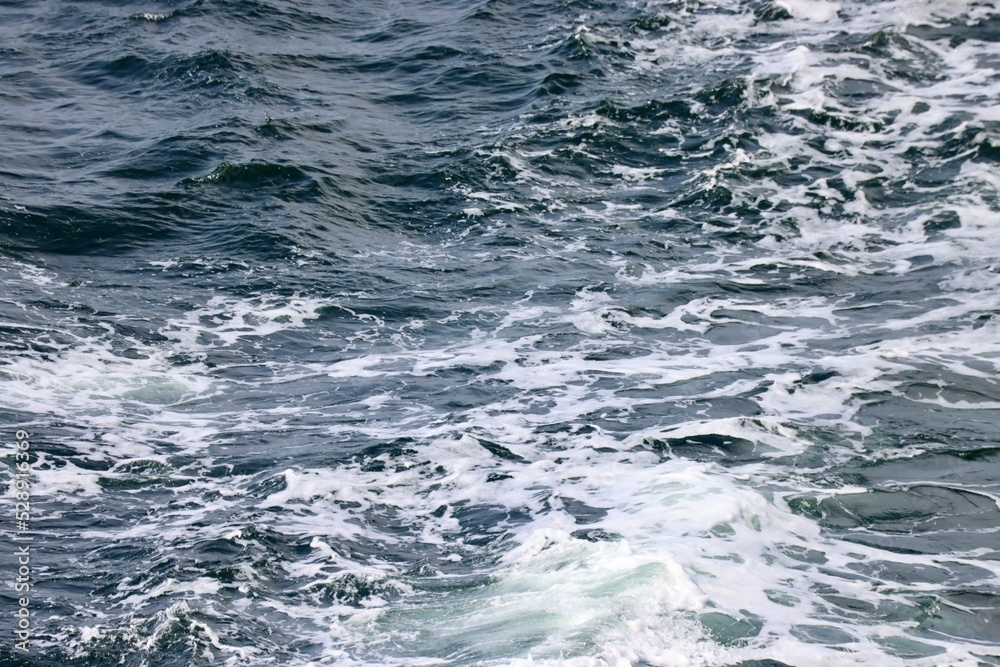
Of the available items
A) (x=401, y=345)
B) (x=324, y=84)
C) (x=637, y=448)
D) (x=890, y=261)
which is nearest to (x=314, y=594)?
(x=637, y=448)

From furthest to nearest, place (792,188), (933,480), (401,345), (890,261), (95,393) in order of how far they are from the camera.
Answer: (792,188) → (890,261) → (401,345) → (95,393) → (933,480)

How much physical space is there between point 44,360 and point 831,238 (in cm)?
980

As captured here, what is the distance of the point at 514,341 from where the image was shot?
1255 cm

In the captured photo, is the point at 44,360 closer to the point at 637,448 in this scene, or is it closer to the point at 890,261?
A: the point at 637,448

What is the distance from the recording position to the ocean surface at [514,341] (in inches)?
302

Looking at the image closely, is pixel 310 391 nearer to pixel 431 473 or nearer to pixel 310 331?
pixel 310 331

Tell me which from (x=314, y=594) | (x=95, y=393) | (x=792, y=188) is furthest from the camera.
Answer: (x=792, y=188)

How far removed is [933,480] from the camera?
8977 mm

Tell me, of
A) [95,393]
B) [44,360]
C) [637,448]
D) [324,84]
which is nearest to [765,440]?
[637,448]

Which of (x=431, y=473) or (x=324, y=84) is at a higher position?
(x=324, y=84)

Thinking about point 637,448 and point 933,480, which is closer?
→ point 933,480

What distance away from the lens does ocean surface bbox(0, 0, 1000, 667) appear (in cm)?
766

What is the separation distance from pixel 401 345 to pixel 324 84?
9672 millimetres

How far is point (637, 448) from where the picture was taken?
10.0 meters
